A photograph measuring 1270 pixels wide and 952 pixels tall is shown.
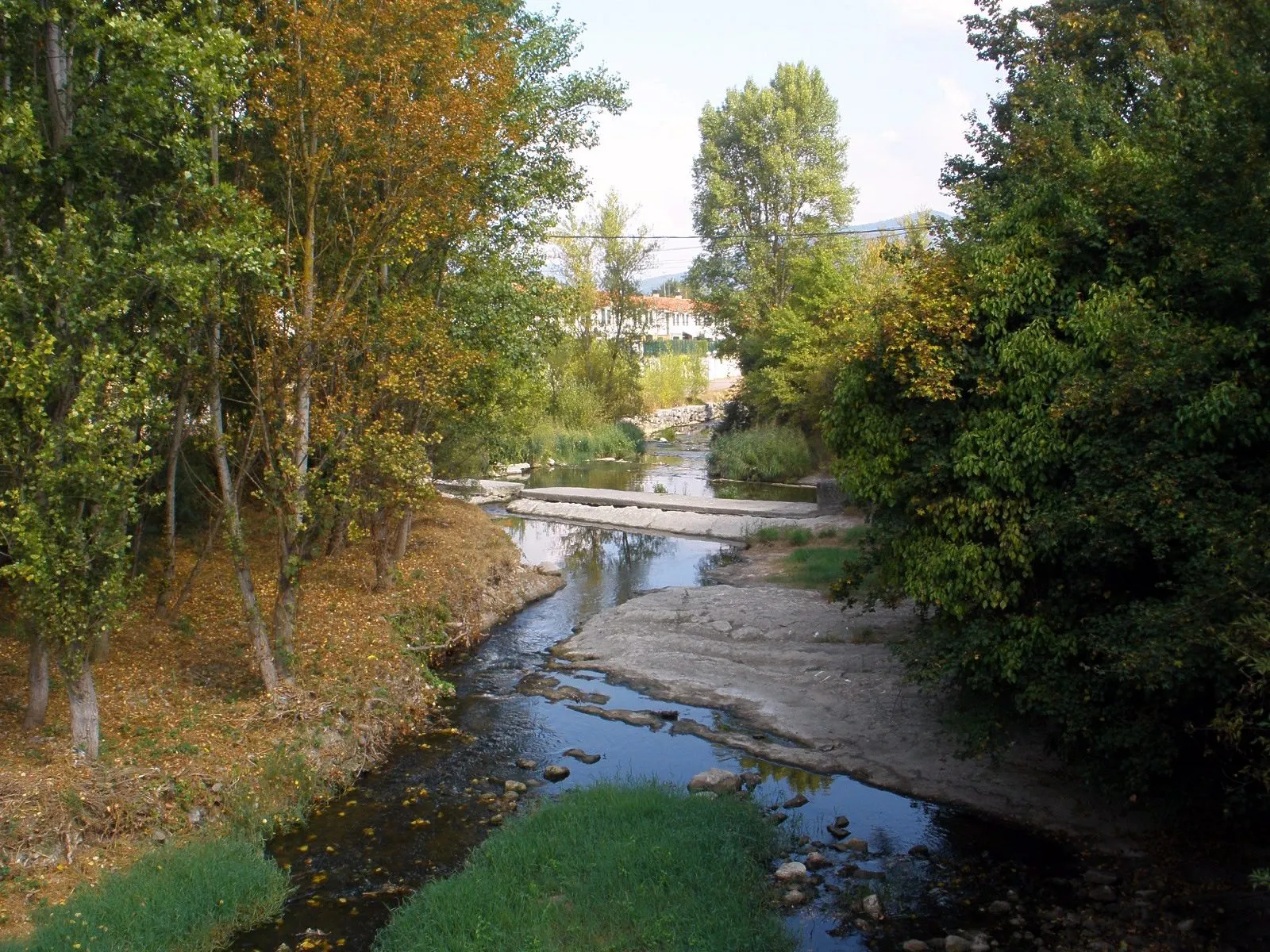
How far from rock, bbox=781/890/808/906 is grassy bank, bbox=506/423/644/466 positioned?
36.9 metres

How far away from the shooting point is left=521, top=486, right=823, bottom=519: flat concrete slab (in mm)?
31875

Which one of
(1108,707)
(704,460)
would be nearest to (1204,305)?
(1108,707)

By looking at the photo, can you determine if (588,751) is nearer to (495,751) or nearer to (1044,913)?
(495,751)

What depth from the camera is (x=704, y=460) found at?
48750 millimetres

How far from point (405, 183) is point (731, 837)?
9.35 m

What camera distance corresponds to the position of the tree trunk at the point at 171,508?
13609 mm

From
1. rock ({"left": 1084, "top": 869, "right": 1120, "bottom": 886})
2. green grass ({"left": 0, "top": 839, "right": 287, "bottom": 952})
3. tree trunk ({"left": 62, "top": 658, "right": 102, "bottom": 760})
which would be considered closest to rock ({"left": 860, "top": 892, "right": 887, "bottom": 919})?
rock ({"left": 1084, "top": 869, "right": 1120, "bottom": 886})

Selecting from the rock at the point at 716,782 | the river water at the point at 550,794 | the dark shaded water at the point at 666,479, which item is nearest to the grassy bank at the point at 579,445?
the dark shaded water at the point at 666,479

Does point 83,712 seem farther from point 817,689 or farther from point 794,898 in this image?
point 817,689

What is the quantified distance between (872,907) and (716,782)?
326cm

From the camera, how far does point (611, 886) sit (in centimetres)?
966

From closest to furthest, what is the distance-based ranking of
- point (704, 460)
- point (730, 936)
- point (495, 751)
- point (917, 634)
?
1. point (730, 936)
2. point (917, 634)
3. point (495, 751)
4. point (704, 460)

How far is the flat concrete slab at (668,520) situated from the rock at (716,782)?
16007mm

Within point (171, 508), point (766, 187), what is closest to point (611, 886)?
point (171, 508)
